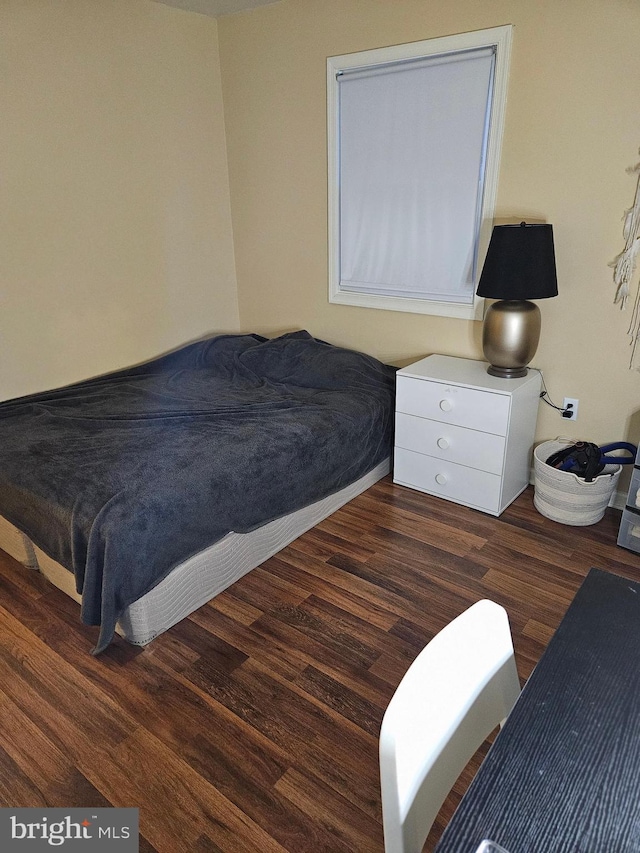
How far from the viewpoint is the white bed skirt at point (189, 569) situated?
1.89 metres

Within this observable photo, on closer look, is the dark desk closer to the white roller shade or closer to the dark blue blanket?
the dark blue blanket

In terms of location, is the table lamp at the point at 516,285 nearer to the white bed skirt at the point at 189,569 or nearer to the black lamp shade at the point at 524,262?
the black lamp shade at the point at 524,262

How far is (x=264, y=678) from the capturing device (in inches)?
69.7

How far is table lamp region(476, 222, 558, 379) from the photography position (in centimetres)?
232

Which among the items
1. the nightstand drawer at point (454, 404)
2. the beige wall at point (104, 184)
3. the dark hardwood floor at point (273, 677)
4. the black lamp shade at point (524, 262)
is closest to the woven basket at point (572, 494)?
the dark hardwood floor at point (273, 677)

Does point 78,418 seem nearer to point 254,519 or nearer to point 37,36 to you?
point 254,519

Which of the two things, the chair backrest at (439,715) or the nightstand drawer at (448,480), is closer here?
the chair backrest at (439,715)

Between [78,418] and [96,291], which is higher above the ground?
[96,291]

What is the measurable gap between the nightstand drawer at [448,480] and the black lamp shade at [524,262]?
31.6 inches

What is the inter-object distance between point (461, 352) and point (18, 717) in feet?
7.78

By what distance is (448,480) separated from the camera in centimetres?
272

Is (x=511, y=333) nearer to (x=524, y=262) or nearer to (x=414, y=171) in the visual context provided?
(x=524, y=262)

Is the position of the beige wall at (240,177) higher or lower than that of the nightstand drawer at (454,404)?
higher

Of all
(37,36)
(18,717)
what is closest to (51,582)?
(18,717)
